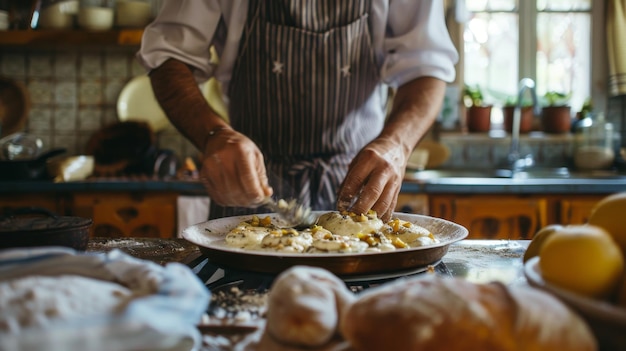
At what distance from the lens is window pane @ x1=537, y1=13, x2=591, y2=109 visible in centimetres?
332

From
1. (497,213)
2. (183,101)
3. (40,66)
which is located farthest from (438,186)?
(40,66)

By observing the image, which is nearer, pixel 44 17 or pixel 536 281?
pixel 536 281

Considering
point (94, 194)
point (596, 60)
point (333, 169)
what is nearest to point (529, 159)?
point (596, 60)

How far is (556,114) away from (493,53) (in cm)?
49

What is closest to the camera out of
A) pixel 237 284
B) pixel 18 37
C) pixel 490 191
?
pixel 237 284

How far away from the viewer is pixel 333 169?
1.55 m

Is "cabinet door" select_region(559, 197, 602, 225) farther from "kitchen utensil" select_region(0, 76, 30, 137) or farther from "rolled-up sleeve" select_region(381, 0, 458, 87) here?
"kitchen utensil" select_region(0, 76, 30, 137)

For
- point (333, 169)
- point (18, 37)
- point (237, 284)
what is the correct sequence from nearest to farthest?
point (237, 284) → point (333, 169) → point (18, 37)

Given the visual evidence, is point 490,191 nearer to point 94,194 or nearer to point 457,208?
point 457,208

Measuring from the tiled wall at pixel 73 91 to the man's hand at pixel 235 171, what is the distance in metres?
2.10

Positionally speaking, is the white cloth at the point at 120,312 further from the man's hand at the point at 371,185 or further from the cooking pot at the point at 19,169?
the cooking pot at the point at 19,169

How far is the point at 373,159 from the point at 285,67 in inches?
19.4

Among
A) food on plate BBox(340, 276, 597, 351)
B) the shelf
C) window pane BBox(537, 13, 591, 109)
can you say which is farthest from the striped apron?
window pane BBox(537, 13, 591, 109)

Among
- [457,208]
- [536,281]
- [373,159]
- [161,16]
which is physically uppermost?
[161,16]
